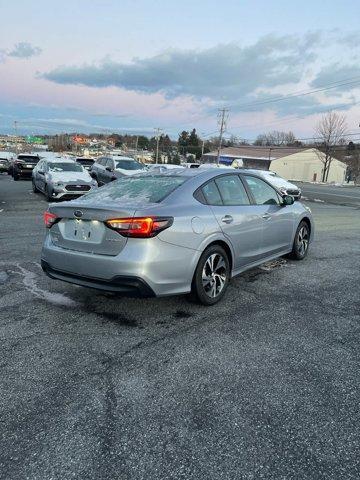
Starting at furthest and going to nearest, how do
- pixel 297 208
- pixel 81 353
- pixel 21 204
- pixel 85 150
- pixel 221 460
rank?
pixel 85 150 < pixel 21 204 < pixel 297 208 < pixel 81 353 < pixel 221 460

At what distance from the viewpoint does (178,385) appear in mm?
3135

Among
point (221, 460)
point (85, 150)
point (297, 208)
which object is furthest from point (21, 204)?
point (85, 150)

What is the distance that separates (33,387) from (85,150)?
114 meters

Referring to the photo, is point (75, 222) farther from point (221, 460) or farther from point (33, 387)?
point (221, 460)

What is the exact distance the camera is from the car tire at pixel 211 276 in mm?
4523

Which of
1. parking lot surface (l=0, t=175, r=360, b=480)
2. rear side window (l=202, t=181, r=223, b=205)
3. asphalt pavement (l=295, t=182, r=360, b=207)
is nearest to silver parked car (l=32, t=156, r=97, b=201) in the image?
rear side window (l=202, t=181, r=223, b=205)

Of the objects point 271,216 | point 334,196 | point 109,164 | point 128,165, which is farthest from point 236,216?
point 334,196

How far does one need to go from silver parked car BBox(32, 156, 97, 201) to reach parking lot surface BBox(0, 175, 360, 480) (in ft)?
29.9

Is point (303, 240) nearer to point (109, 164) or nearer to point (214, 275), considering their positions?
point (214, 275)

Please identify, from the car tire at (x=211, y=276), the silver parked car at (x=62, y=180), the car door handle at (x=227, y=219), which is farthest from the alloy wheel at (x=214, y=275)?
the silver parked car at (x=62, y=180)

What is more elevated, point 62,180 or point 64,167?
point 64,167

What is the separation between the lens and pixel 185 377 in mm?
3250

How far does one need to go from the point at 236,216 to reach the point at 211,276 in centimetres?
86

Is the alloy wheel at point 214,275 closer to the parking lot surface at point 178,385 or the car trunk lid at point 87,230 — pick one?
the parking lot surface at point 178,385
